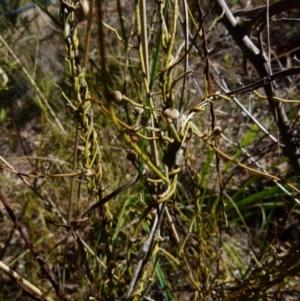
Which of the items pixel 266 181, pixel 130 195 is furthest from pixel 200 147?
pixel 130 195

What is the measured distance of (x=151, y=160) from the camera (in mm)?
885

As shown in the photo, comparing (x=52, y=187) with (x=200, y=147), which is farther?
(x=200, y=147)

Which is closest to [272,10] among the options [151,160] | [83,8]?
[151,160]

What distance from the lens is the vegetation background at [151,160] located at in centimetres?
70

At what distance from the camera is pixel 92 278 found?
91 centimetres

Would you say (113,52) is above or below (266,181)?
above

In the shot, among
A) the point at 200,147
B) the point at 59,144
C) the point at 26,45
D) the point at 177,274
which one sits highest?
the point at 26,45

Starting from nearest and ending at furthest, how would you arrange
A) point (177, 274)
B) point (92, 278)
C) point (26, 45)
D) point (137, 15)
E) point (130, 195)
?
point (137, 15) → point (92, 278) → point (177, 274) → point (130, 195) → point (26, 45)

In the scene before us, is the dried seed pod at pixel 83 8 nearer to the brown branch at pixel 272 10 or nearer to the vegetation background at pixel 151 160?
the vegetation background at pixel 151 160

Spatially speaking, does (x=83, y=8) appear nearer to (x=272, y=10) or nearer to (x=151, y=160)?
(x=151, y=160)

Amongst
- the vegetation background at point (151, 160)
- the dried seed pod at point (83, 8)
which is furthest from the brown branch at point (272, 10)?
the dried seed pod at point (83, 8)

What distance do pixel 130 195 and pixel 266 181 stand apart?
22.7 inches

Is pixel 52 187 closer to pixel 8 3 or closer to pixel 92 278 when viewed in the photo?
pixel 92 278

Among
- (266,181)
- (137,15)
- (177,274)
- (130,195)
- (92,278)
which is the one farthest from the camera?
(266,181)
